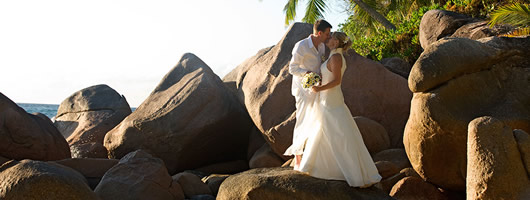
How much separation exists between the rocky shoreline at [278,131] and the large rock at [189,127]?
0.08 feet

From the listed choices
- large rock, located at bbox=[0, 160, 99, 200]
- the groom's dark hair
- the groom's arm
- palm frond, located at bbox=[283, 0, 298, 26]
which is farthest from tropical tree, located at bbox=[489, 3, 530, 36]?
palm frond, located at bbox=[283, 0, 298, 26]

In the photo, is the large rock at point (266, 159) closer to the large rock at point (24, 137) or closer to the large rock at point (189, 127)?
the large rock at point (189, 127)

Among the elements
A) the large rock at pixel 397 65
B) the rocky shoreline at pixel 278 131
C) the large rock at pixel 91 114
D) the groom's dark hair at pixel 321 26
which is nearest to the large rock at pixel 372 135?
the rocky shoreline at pixel 278 131

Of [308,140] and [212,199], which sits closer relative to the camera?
[308,140]

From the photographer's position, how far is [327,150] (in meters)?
6.48

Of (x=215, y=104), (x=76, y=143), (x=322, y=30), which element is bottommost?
(x=76, y=143)

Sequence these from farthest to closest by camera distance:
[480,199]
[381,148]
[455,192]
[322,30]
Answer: [381,148]
[455,192]
[322,30]
[480,199]

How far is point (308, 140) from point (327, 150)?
0.29 metres

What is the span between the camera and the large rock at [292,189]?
6.15m

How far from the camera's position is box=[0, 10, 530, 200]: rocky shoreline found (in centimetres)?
563

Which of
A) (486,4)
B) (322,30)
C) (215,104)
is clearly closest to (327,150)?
(322,30)

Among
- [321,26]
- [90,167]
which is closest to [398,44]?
[90,167]

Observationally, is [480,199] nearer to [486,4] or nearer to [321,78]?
[321,78]

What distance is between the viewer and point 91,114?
47.0 ft
